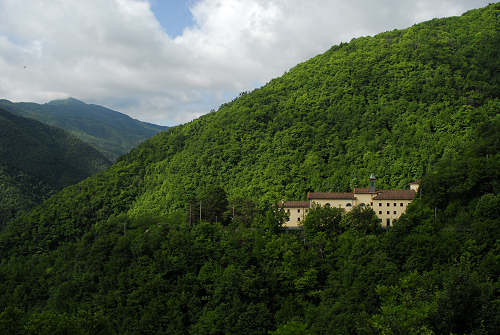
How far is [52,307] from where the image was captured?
5891 cm

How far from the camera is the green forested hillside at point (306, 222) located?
37.9 meters

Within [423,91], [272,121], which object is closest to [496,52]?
[423,91]

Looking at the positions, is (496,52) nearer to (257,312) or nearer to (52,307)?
(257,312)

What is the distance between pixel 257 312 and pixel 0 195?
114815 mm

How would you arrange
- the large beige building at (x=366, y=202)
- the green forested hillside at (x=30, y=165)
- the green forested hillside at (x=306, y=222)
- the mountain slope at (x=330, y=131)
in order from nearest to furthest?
the green forested hillside at (x=306, y=222) < the large beige building at (x=366, y=202) < the mountain slope at (x=330, y=131) < the green forested hillside at (x=30, y=165)

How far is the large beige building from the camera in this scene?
50.4 metres

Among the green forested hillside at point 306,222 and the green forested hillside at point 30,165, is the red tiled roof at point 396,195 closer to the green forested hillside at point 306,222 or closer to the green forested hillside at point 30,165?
the green forested hillside at point 306,222

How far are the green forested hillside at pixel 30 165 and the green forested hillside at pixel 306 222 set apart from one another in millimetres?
47643

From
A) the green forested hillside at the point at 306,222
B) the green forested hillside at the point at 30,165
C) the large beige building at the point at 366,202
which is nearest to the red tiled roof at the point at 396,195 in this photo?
the large beige building at the point at 366,202

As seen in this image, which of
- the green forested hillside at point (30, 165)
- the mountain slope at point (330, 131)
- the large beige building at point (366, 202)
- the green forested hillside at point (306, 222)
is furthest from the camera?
the green forested hillside at point (30, 165)

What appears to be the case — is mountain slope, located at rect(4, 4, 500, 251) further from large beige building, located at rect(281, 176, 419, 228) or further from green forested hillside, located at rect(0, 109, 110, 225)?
green forested hillside, located at rect(0, 109, 110, 225)

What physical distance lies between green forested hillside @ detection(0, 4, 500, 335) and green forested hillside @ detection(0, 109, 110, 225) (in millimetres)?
47643

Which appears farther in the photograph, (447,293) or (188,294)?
(188,294)

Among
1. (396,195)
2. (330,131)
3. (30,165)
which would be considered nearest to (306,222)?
(396,195)
